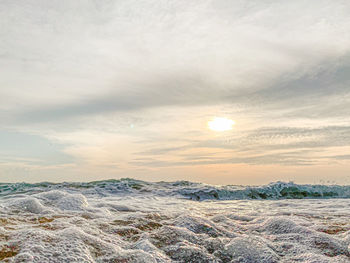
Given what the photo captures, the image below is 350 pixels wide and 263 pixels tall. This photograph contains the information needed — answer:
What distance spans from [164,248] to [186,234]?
0.59 m

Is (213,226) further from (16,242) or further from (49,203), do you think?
(49,203)

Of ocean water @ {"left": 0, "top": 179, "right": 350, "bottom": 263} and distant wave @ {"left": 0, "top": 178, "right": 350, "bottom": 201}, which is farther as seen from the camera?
distant wave @ {"left": 0, "top": 178, "right": 350, "bottom": 201}

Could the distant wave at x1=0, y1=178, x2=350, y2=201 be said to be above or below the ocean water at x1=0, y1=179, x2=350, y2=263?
below

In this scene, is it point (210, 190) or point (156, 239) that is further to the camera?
point (210, 190)

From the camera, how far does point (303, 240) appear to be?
15.0ft

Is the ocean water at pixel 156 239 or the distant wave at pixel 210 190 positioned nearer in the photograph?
the ocean water at pixel 156 239

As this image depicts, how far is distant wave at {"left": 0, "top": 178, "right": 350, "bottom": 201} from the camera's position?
17.8 metres

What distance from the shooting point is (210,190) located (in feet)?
63.6

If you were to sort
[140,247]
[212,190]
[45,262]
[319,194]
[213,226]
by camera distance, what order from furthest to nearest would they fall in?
[319,194] → [212,190] → [213,226] → [140,247] → [45,262]

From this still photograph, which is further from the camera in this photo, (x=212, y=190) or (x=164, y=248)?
(x=212, y=190)

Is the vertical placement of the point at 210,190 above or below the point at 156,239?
below

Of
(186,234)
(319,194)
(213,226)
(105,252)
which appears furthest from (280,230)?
(319,194)

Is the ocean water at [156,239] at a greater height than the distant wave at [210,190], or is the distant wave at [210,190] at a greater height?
the ocean water at [156,239]

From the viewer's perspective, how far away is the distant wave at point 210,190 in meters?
17.8
